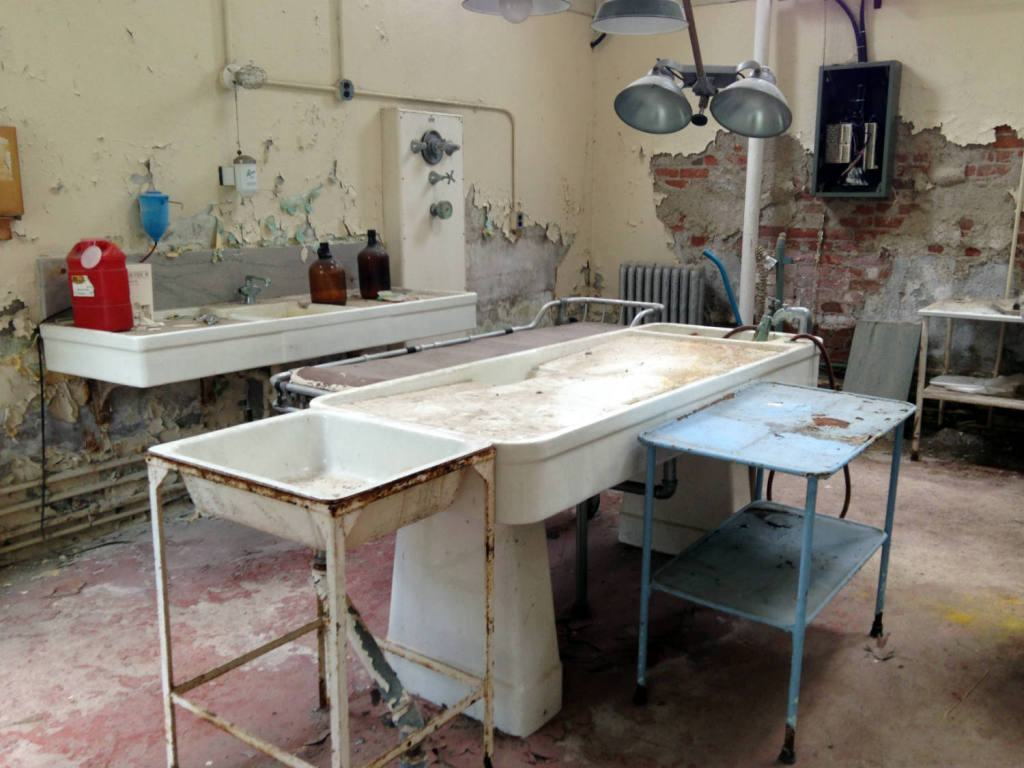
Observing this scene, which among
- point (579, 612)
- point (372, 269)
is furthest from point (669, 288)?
point (579, 612)

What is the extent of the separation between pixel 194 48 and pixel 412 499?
250 cm

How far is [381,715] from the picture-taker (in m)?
2.21

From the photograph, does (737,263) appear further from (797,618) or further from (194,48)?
(797,618)

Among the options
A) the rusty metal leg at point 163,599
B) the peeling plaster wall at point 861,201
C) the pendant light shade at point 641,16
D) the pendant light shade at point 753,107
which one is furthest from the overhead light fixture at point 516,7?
the peeling plaster wall at point 861,201

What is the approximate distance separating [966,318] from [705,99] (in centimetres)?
217

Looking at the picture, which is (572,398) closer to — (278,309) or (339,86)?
(278,309)

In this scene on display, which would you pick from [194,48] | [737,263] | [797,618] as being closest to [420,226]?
[194,48]

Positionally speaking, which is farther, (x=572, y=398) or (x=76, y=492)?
(x=76, y=492)

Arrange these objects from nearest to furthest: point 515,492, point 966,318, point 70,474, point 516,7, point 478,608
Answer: point 515,492 → point 478,608 → point 516,7 → point 70,474 → point 966,318

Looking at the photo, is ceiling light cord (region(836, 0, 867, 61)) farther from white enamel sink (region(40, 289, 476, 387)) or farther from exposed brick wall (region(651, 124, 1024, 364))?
white enamel sink (region(40, 289, 476, 387))

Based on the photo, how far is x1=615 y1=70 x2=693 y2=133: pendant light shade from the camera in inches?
106

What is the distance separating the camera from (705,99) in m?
2.81

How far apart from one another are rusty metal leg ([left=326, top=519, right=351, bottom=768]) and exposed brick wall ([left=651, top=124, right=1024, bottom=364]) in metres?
4.05

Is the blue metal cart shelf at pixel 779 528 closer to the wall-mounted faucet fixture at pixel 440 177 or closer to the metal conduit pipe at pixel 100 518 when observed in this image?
the metal conduit pipe at pixel 100 518
